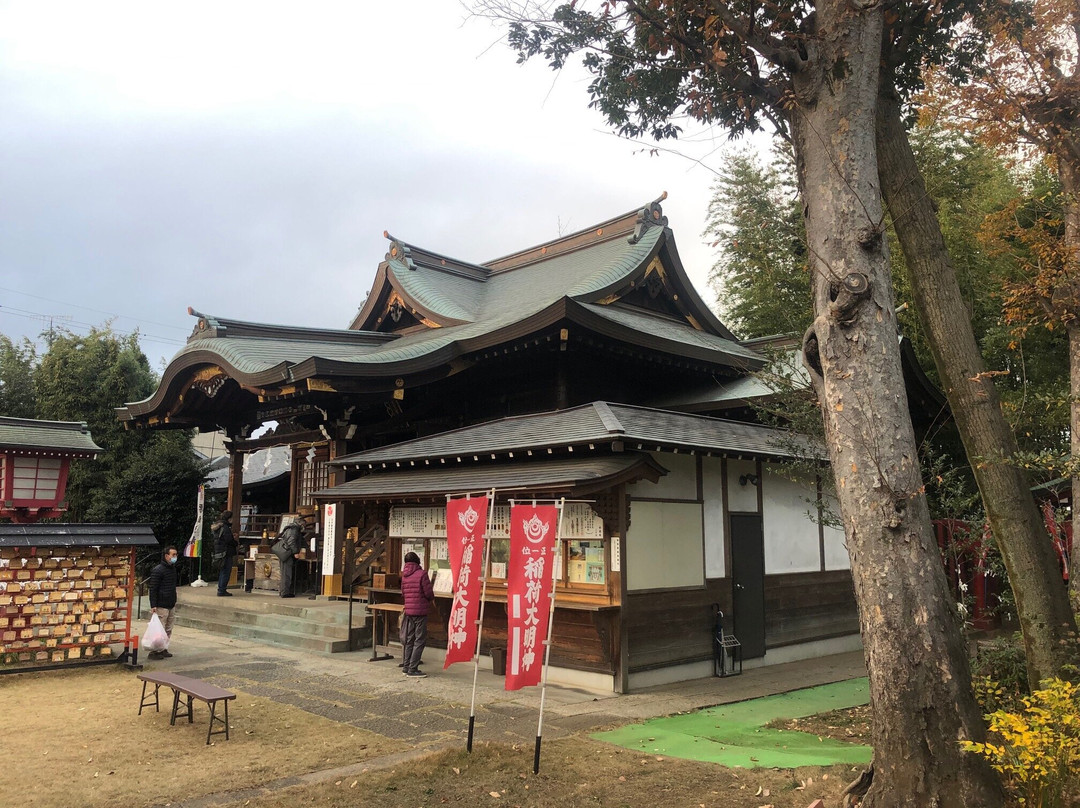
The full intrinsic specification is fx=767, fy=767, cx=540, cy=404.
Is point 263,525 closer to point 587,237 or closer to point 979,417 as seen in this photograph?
point 587,237

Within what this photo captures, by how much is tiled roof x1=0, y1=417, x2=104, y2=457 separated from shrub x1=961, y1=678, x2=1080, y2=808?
51.8ft

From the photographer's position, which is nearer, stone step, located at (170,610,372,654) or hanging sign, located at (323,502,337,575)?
stone step, located at (170,610,372,654)

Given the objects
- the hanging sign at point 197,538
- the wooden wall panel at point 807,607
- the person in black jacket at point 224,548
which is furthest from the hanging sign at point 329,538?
the wooden wall panel at point 807,607

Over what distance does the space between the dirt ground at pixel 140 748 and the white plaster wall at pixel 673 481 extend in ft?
15.3

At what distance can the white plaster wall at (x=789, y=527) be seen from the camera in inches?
482

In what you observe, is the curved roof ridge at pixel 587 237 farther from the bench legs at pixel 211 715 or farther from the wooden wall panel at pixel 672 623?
the bench legs at pixel 211 715

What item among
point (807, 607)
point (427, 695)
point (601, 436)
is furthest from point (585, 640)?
point (807, 607)

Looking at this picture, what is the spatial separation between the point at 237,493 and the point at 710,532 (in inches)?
484

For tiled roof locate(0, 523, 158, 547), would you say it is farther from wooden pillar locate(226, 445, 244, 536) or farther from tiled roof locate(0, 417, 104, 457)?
wooden pillar locate(226, 445, 244, 536)

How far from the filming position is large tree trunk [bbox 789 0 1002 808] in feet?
15.2

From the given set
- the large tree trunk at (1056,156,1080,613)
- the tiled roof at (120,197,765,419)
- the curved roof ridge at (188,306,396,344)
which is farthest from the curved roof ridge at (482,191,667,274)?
the large tree trunk at (1056,156,1080,613)

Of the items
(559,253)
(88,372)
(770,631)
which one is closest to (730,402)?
(770,631)

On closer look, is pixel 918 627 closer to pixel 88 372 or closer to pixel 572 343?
pixel 572 343

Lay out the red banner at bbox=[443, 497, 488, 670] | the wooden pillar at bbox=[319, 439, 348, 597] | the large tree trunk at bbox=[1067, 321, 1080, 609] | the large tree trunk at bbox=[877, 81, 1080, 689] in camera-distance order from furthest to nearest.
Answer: the wooden pillar at bbox=[319, 439, 348, 597] < the large tree trunk at bbox=[1067, 321, 1080, 609] < the red banner at bbox=[443, 497, 488, 670] < the large tree trunk at bbox=[877, 81, 1080, 689]
